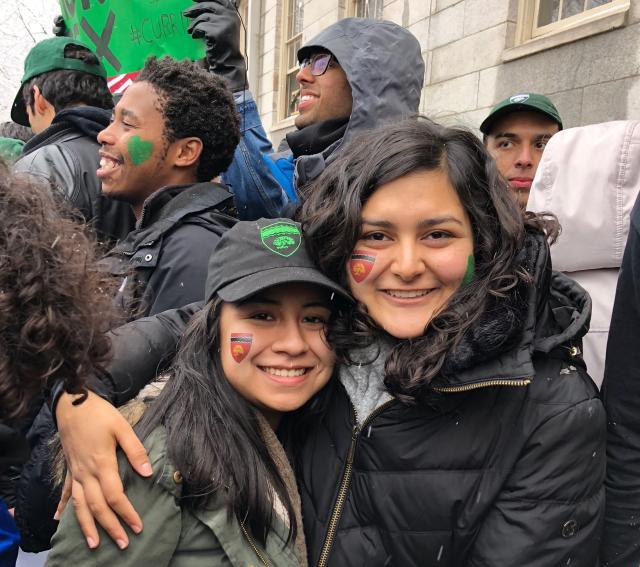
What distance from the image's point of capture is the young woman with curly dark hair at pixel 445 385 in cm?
135

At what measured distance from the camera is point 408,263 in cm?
142

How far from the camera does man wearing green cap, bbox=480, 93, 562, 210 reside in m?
2.93

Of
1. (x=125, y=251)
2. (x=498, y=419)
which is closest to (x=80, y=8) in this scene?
(x=125, y=251)

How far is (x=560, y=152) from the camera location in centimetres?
182

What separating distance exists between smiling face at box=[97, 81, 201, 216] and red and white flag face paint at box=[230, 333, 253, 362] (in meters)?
1.15

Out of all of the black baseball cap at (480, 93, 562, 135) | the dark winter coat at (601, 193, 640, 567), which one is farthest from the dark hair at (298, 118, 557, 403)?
the black baseball cap at (480, 93, 562, 135)

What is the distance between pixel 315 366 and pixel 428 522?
47 cm

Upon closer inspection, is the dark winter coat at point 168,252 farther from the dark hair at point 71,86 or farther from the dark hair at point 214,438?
the dark hair at point 71,86

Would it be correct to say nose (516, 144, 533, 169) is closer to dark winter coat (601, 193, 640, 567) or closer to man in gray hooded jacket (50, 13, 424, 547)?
man in gray hooded jacket (50, 13, 424, 547)

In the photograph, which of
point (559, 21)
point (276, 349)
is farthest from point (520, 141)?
point (559, 21)

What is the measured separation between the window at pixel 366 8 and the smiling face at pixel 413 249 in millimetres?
6546

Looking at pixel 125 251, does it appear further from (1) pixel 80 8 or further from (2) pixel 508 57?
(2) pixel 508 57

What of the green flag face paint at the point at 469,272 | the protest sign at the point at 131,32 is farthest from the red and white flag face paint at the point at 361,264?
the protest sign at the point at 131,32

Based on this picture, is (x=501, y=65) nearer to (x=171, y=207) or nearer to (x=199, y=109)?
(x=199, y=109)
